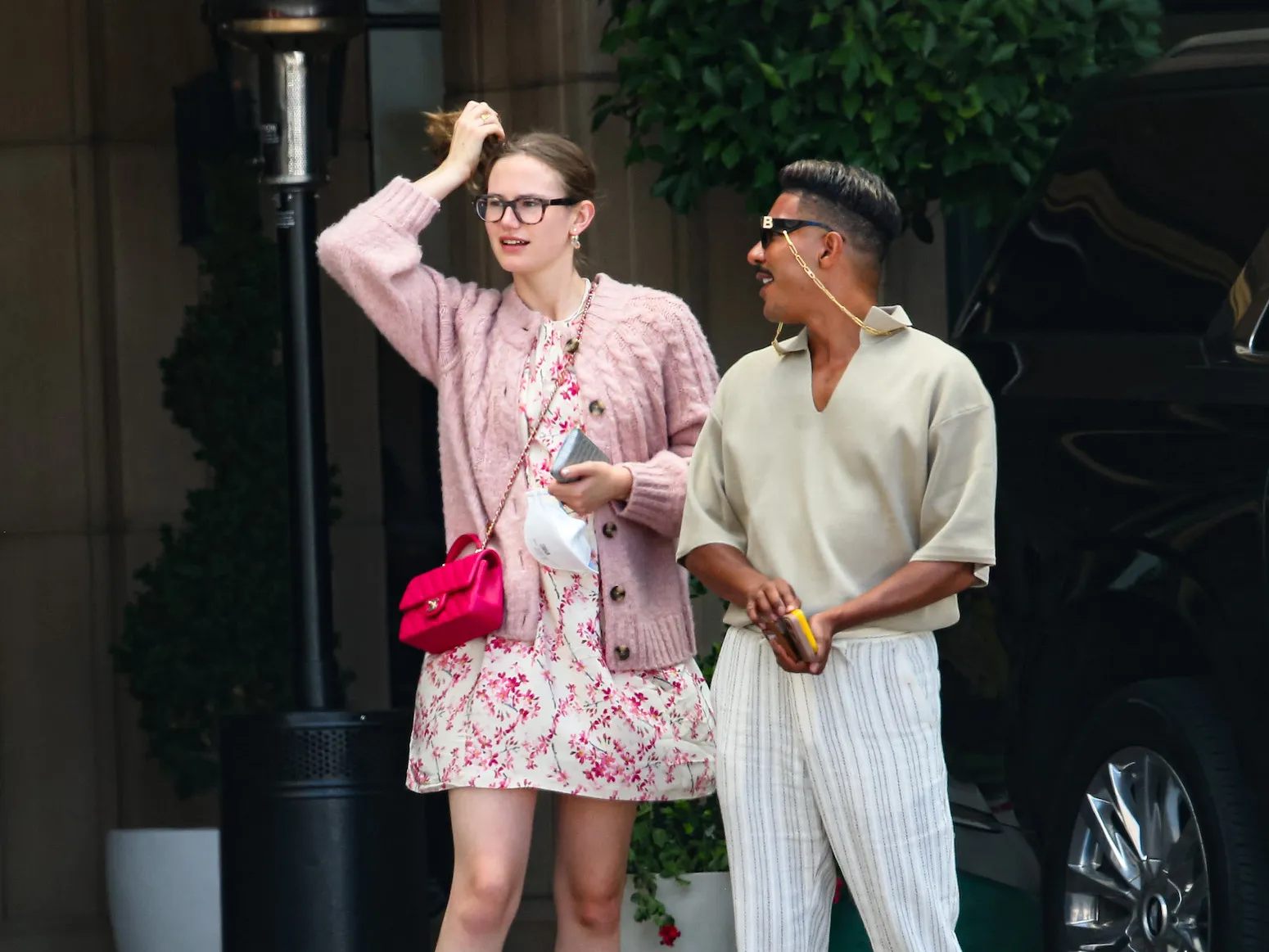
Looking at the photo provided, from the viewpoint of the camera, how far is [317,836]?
5.62 m

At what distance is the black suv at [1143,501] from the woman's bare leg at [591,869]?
3.13 feet

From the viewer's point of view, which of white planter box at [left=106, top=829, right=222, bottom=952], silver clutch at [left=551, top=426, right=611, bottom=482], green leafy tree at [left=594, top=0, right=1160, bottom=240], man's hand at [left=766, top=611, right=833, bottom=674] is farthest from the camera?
white planter box at [left=106, top=829, right=222, bottom=952]

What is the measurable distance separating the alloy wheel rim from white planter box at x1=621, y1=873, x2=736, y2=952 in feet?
3.73

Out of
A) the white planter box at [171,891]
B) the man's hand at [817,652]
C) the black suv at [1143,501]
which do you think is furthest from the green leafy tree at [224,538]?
the man's hand at [817,652]

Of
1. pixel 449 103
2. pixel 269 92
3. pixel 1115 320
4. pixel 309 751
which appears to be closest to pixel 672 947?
pixel 309 751

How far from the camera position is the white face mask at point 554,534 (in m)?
4.26

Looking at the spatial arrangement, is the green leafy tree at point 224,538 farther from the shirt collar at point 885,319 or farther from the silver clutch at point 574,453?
the shirt collar at point 885,319

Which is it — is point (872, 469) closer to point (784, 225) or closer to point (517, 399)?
point (784, 225)

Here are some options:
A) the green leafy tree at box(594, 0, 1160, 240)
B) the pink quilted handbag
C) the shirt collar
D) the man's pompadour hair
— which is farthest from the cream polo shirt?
the green leafy tree at box(594, 0, 1160, 240)

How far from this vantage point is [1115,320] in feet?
16.6

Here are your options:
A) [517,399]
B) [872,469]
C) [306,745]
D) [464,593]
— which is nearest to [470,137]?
[517,399]

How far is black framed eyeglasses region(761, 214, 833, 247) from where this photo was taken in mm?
3865

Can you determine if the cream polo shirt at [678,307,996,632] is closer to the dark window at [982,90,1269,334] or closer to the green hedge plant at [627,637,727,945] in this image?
the dark window at [982,90,1269,334]

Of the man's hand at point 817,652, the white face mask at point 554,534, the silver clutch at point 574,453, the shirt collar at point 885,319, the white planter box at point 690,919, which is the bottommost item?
the white planter box at point 690,919
